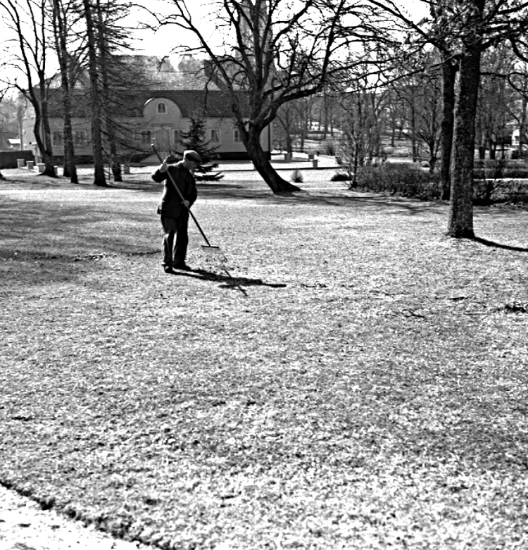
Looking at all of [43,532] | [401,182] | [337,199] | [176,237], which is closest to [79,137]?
[401,182]

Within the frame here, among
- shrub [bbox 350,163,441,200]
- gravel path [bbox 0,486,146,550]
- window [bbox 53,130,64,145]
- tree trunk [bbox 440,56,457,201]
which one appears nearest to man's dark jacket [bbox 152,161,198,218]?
gravel path [bbox 0,486,146,550]

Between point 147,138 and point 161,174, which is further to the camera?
point 147,138

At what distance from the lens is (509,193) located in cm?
2081

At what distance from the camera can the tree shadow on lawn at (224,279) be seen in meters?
8.87

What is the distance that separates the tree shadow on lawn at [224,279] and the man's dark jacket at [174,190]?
795 mm

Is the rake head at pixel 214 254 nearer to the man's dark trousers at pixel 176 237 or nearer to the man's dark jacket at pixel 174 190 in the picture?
the man's dark trousers at pixel 176 237

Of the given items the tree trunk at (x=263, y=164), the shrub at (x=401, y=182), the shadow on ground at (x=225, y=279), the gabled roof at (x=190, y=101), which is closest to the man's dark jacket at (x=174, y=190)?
the shadow on ground at (x=225, y=279)

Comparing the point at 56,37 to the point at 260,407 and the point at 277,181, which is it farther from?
the point at 260,407

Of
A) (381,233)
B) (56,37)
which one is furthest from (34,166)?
(381,233)

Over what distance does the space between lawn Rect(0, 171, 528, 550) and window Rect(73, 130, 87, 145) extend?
5586 cm

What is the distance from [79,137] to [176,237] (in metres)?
57.4

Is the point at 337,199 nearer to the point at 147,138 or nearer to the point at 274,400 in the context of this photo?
the point at 274,400

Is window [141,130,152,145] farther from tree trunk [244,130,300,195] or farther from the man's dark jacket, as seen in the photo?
the man's dark jacket

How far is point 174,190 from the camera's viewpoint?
30.8ft
